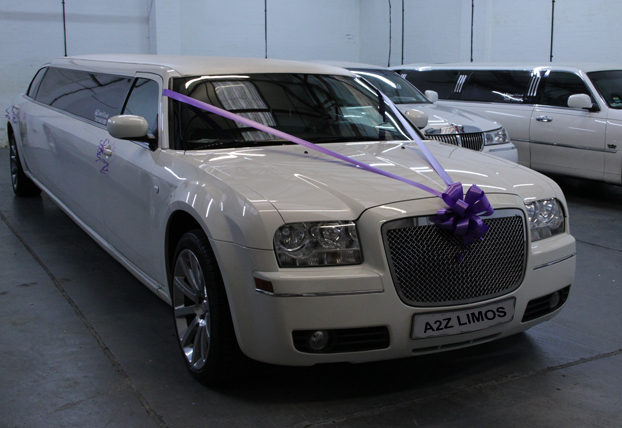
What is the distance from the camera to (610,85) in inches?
278

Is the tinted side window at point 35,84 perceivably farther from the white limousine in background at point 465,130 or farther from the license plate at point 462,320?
the license plate at point 462,320

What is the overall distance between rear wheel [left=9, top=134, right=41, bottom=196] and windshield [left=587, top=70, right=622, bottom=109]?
6.10 m

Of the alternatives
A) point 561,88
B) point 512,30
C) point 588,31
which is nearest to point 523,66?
point 561,88

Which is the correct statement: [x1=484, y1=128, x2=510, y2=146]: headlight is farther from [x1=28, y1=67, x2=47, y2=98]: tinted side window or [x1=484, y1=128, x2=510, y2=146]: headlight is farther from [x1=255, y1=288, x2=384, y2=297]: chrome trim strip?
[x1=255, y1=288, x2=384, y2=297]: chrome trim strip

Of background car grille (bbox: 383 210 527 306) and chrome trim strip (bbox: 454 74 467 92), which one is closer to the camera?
background car grille (bbox: 383 210 527 306)

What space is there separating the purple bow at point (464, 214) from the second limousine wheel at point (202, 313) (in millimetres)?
915

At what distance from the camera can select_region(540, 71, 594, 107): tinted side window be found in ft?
23.6

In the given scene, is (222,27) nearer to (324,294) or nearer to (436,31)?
(436,31)

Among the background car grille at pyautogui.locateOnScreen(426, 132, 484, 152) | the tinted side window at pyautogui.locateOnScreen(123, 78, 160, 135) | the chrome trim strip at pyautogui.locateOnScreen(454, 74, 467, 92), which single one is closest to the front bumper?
the tinted side window at pyautogui.locateOnScreen(123, 78, 160, 135)

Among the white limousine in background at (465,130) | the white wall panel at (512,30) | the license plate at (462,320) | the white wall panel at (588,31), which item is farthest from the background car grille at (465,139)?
the white wall panel at (512,30)

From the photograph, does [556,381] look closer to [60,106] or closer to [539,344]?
[539,344]

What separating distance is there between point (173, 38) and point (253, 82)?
9882 millimetres

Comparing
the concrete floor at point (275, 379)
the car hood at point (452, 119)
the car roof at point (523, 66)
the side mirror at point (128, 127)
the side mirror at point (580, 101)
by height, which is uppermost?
the car roof at point (523, 66)

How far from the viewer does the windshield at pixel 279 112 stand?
3301 millimetres
